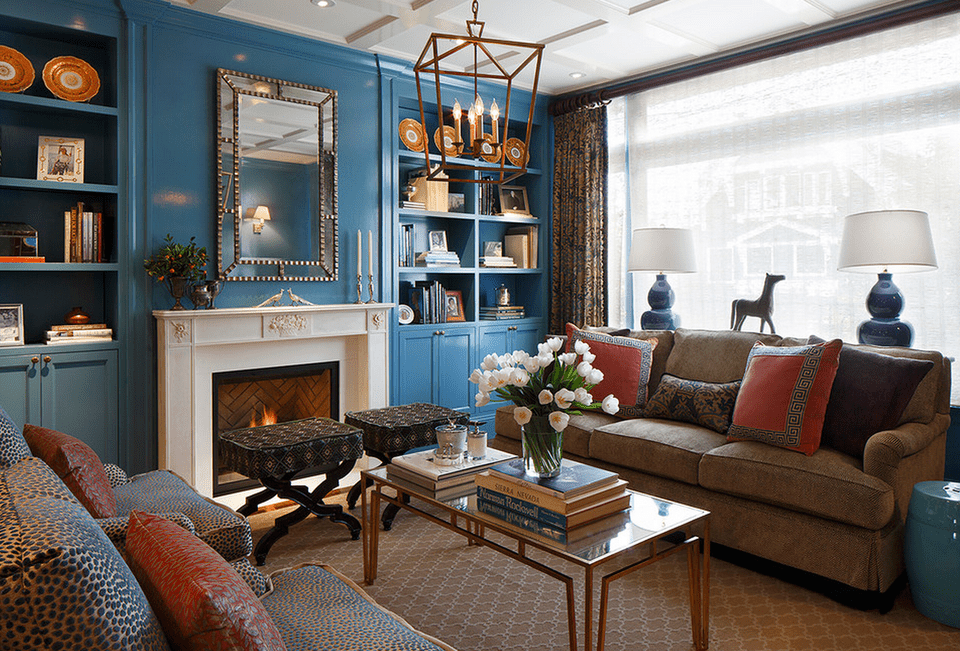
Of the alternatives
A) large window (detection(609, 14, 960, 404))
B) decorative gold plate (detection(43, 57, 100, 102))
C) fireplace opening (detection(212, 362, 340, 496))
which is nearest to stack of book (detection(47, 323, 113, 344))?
fireplace opening (detection(212, 362, 340, 496))

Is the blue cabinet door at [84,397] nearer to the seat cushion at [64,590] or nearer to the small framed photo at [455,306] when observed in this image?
the small framed photo at [455,306]

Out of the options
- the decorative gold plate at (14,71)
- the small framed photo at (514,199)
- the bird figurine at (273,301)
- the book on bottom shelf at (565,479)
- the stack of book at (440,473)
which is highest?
the decorative gold plate at (14,71)

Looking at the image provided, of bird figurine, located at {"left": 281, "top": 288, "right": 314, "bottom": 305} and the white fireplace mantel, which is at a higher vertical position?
bird figurine, located at {"left": 281, "top": 288, "right": 314, "bottom": 305}

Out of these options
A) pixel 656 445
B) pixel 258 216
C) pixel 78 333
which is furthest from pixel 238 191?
pixel 656 445

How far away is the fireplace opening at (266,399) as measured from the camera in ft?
13.3

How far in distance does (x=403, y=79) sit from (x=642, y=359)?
8.60 ft

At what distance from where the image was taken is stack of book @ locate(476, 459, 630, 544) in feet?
6.85

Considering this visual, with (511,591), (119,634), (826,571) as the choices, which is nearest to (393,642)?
(119,634)

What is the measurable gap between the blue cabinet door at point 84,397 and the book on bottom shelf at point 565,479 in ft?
7.91

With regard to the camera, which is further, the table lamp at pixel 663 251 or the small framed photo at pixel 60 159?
the table lamp at pixel 663 251

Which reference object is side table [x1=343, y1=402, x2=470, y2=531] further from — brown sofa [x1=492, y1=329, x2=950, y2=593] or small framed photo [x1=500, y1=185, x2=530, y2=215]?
small framed photo [x1=500, y1=185, x2=530, y2=215]

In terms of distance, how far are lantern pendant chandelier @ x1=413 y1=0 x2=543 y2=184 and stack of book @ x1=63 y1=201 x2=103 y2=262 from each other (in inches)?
73.2

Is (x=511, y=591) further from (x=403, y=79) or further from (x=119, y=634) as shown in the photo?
(x=403, y=79)

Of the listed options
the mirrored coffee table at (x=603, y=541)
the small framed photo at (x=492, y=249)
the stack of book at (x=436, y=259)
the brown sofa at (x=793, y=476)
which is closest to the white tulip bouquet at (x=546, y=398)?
the mirrored coffee table at (x=603, y=541)
